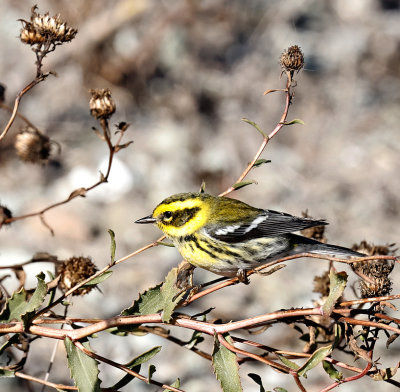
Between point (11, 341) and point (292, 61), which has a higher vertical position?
point (292, 61)

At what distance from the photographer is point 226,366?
1490 mm

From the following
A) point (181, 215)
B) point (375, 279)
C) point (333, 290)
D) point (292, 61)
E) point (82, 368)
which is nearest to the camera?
point (333, 290)

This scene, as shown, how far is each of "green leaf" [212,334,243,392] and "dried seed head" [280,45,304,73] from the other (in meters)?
0.83

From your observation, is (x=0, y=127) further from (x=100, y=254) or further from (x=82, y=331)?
(x=82, y=331)

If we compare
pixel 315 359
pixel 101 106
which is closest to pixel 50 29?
pixel 101 106

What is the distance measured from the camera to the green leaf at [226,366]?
1.48m

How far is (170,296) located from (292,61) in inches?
31.9

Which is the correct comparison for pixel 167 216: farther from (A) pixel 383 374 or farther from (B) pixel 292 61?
(A) pixel 383 374

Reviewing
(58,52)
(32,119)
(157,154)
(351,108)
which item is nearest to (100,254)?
(157,154)

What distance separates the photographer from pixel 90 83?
624 centimetres

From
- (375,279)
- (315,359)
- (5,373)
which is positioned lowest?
(5,373)

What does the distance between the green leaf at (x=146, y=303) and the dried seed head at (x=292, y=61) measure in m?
0.77

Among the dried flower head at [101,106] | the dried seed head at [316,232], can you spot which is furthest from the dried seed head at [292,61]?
the dried seed head at [316,232]

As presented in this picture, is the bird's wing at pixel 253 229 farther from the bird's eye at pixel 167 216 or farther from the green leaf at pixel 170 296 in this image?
the green leaf at pixel 170 296
